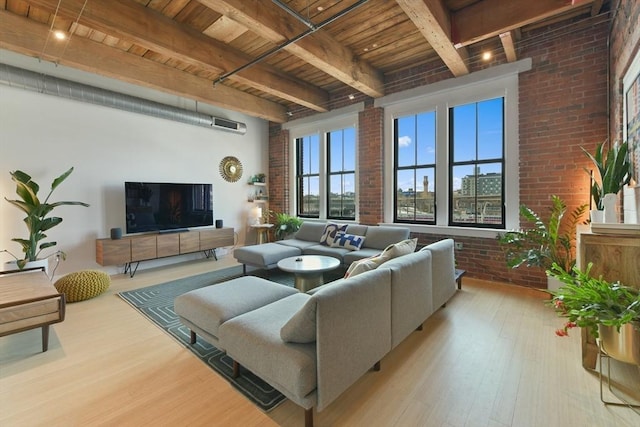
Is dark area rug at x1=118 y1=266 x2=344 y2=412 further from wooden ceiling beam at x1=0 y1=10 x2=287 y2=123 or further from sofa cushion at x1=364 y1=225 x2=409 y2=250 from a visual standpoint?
wooden ceiling beam at x1=0 y1=10 x2=287 y2=123

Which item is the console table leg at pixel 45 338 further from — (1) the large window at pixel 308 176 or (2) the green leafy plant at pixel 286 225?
(1) the large window at pixel 308 176

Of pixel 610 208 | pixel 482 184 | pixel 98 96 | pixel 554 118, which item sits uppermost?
pixel 98 96

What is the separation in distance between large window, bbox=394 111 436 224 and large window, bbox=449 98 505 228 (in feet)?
1.04

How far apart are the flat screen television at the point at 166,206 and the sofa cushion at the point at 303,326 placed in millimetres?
4146

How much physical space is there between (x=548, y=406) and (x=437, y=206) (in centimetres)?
317

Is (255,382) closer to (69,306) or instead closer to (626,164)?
(69,306)

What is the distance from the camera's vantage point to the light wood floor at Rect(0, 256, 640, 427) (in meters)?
1.60

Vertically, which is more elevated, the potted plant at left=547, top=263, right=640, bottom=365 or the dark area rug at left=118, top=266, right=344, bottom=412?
the potted plant at left=547, top=263, right=640, bottom=365

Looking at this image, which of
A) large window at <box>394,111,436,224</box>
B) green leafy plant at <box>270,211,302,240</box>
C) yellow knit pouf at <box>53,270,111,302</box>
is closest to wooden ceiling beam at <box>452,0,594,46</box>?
large window at <box>394,111,436,224</box>

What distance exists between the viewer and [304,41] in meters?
3.33

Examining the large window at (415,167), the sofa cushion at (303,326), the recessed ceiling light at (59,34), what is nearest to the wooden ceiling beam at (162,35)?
the recessed ceiling light at (59,34)

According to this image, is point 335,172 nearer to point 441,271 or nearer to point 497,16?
point 441,271

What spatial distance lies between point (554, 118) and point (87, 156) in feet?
21.5

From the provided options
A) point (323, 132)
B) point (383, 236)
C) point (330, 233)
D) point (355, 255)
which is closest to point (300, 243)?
point (330, 233)
